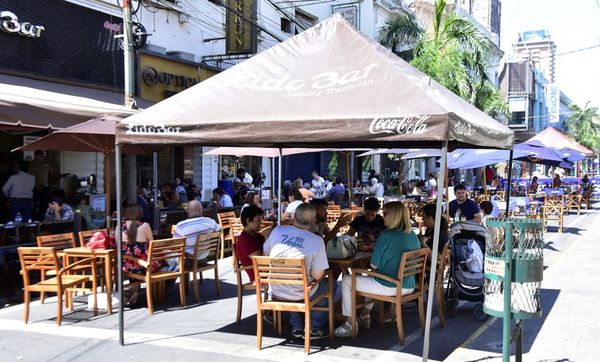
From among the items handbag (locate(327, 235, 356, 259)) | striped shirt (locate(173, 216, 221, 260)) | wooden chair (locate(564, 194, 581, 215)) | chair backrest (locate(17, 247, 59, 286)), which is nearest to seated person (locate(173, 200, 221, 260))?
striped shirt (locate(173, 216, 221, 260))

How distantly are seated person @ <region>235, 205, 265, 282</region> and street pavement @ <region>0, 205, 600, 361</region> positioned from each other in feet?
2.54

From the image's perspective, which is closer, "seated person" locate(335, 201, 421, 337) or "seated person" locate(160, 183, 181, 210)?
"seated person" locate(335, 201, 421, 337)

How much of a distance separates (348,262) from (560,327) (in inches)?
93.2

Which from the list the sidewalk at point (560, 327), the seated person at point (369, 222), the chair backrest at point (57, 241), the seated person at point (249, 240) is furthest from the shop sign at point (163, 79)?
the sidewalk at point (560, 327)

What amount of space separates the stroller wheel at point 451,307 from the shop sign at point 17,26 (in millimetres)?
10416

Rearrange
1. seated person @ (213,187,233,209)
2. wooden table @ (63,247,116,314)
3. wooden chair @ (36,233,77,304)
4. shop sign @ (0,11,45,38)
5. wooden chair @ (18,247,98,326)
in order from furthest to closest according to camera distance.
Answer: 1. seated person @ (213,187,233,209)
2. shop sign @ (0,11,45,38)
3. wooden chair @ (36,233,77,304)
4. wooden table @ (63,247,116,314)
5. wooden chair @ (18,247,98,326)

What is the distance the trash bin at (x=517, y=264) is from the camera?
4.25 m

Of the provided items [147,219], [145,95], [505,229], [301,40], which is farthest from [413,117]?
[145,95]

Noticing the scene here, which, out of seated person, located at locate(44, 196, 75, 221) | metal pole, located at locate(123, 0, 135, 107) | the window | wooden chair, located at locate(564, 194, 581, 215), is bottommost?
wooden chair, located at locate(564, 194, 581, 215)

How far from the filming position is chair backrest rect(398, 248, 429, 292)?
5.50m

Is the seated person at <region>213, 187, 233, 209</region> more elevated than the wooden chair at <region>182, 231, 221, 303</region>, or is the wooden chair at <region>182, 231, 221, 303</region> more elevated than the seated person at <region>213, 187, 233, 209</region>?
the seated person at <region>213, 187, 233, 209</region>

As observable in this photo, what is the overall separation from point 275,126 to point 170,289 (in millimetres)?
4050

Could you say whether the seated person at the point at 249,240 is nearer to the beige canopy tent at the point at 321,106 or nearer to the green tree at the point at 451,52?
the beige canopy tent at the point at 321,106

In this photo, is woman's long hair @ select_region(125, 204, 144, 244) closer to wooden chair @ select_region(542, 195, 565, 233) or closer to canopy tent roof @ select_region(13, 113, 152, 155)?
canopy tent roof @ select_region(13, 113, 152, 155)
